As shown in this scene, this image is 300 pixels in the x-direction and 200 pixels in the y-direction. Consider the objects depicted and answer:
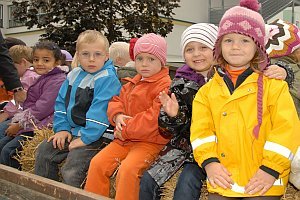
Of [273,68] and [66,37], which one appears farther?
[66,37]

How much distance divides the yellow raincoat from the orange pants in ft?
2.17

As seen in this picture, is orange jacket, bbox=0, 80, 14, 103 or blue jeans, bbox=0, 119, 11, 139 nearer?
blue jeans, bbox=0, 119, 11, 139

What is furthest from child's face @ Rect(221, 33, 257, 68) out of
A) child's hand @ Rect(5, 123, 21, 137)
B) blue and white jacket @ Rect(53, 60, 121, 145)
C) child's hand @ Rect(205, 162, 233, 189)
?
child's hand @ Rect(5, 123, 21, 137)

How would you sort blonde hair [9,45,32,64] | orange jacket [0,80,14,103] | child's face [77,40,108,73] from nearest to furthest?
1. child's face [77,40,108,73]
2. blonde hair [9,45,32,64]
3. orange jacket [0,80,14,103]

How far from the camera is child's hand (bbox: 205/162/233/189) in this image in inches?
101

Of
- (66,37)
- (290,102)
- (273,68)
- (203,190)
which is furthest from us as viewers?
(66,37)

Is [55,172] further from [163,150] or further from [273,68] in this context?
[273,68]

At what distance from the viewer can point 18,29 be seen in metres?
21.7

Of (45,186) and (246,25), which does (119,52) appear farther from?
(246,25)

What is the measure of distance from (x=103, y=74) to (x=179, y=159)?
122 cm

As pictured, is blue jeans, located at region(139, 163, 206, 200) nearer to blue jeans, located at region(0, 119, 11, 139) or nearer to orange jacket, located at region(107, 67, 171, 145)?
orange jacket, located at region(107, 67, 171, 145)

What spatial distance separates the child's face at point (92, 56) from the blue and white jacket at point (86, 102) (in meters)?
0.05

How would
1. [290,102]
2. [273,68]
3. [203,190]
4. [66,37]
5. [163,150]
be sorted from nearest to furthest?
1. [290,102]
2. [273,68]
3. [203,190]
4. [163,150]
5. [66,37]

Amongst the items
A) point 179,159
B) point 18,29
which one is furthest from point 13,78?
point 18,29
